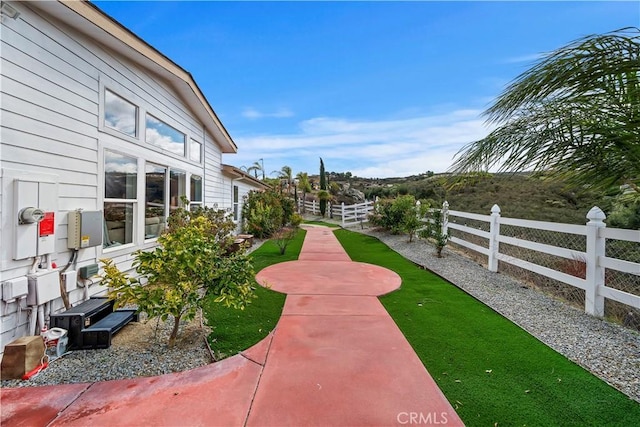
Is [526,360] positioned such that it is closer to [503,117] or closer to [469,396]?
[469,396]

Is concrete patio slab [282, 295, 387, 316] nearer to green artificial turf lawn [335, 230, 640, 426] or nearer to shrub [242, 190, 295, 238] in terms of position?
green artificial turf lawn [335, 230, 640, 426]

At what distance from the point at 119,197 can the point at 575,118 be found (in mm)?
5576

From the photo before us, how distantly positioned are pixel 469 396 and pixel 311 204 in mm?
25716

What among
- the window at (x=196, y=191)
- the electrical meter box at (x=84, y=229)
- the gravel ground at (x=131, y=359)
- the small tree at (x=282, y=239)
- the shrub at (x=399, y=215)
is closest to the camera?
the gravel ground at (x=131, y=359)

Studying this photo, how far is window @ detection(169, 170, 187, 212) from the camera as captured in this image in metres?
6.21

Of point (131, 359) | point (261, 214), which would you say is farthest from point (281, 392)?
point (261, 214)

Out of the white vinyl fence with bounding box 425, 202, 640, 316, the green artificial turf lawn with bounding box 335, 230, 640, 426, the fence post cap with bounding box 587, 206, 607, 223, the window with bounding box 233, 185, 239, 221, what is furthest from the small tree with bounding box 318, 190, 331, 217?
the fence post cap with bounding box 587, 206, 607, 223

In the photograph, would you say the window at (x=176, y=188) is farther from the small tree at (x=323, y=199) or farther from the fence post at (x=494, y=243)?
the small tree at (x=323, y=199)

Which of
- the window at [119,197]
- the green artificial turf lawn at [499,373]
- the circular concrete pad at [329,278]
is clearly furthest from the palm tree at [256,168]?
the green artificial turf lawn at [499,373]

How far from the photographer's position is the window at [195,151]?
7325mm

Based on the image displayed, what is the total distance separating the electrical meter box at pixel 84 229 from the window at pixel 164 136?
80.5 inches

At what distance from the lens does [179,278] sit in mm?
2852

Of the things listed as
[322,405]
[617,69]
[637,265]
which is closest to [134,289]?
[322,405]

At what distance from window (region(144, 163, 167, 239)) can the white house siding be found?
18.2 inches
